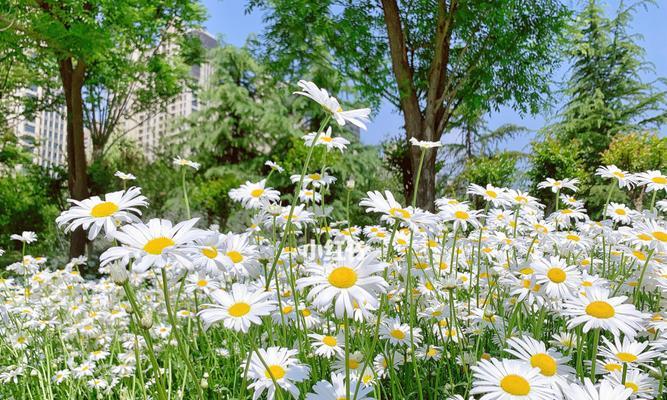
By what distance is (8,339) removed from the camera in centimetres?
335

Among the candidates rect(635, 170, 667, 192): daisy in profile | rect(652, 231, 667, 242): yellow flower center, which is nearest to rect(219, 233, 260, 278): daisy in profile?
rect(652, 231, 667, 242): yellow flower center

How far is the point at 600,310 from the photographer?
1.41m

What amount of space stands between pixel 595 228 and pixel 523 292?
4.46 feet

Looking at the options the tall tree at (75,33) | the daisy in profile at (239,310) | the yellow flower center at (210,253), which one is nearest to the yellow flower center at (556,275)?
the daisy in profile at (239,310)

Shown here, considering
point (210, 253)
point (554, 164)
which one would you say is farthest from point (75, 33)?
point (554, 164)

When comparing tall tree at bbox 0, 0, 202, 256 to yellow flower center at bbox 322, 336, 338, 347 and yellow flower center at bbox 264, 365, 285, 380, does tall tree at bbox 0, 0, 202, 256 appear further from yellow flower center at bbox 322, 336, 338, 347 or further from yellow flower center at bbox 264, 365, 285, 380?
yellow flower center at bbox 264, 365, 285, 380

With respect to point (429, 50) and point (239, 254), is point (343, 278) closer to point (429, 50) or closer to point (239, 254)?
point (239, 254)

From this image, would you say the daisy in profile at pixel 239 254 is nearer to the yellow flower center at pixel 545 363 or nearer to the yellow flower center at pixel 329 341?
the yellow flower center at pixel 329 341

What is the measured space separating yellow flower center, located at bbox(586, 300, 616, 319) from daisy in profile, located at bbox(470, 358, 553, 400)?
277mm

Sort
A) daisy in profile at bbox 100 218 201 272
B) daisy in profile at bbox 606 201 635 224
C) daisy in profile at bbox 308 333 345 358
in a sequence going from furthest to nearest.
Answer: daisy in profile at bbox 606 201 635 224 < daisy in profile at bbox 308 333 345 358 < daisy in profile at bbox 100 218 201 272

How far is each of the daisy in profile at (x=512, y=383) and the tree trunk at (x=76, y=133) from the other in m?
11.4

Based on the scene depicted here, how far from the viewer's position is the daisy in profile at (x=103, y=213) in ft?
4.02

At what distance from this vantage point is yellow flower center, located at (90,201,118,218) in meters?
1.28

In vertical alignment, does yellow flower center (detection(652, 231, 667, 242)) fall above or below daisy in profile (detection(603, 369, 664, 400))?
above
